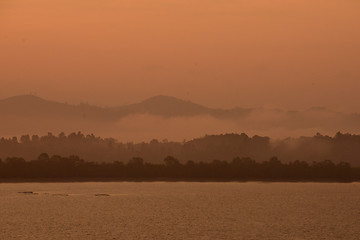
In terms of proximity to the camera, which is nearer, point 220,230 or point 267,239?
point 267,239

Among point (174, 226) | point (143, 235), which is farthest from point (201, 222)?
point (143, 235)

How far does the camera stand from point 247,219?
156m

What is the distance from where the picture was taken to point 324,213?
17950 centimetres

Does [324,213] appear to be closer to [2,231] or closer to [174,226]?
[174,226]

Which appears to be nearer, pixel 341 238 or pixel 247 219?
pixel 341 238

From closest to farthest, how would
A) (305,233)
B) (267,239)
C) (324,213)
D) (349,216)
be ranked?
(267,239)
(305,233)
(349,216)
(324,213)

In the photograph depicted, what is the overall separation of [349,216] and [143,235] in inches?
2455

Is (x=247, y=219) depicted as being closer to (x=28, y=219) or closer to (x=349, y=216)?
(x=349, y=216)

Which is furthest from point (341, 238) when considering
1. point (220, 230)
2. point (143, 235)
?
point (143, 235)

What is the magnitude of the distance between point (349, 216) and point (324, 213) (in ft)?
38.9

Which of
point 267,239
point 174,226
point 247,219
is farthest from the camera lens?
point 247,219

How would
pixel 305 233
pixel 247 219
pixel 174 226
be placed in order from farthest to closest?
1. pixel 247 219
2. pixel 174 226
3. pixel 305 233

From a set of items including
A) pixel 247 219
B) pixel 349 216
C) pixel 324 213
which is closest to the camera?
pixel 247 219

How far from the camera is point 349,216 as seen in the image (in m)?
168
